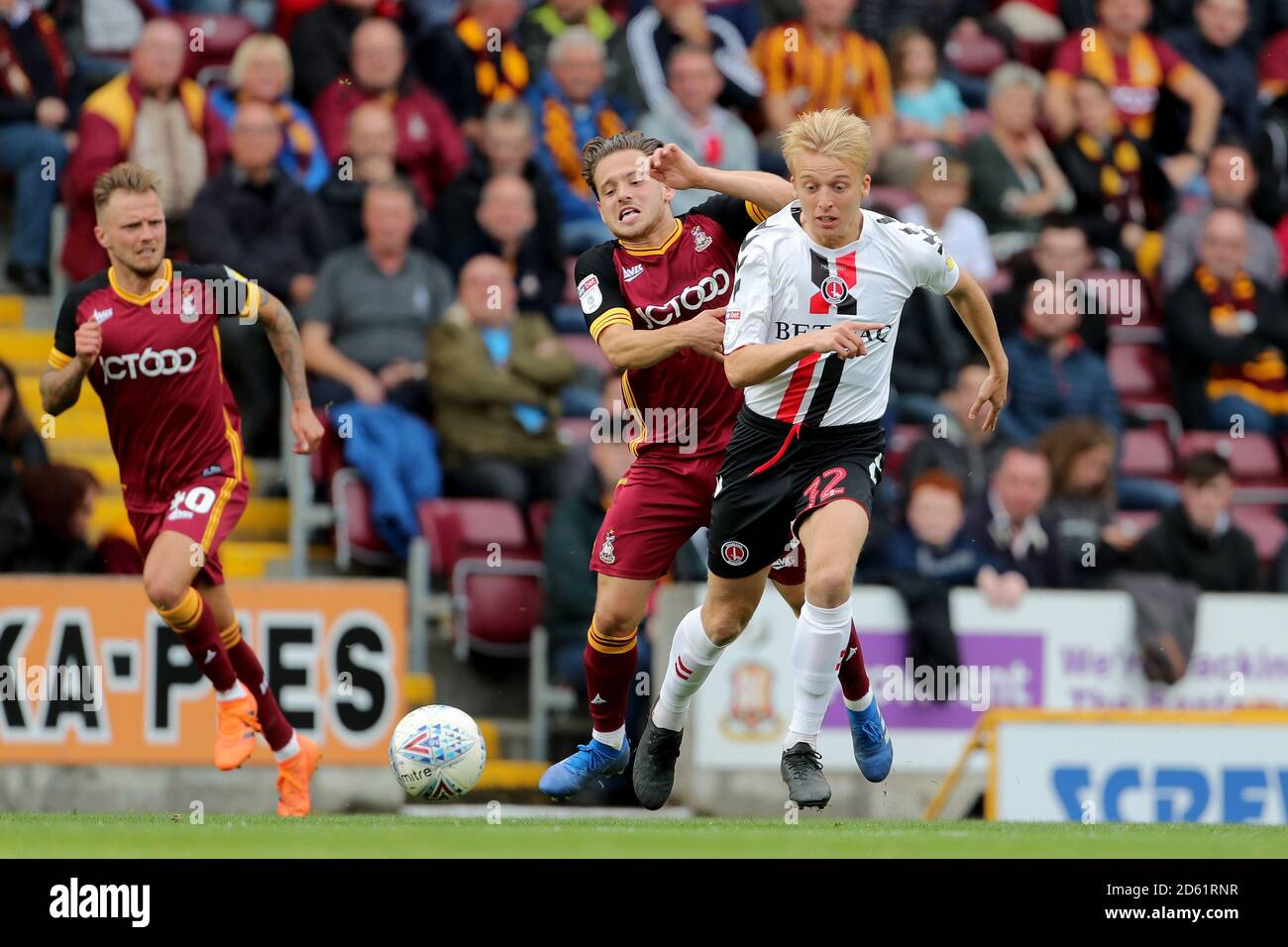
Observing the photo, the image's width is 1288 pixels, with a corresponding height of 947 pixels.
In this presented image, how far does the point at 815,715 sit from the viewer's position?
8.83 metres

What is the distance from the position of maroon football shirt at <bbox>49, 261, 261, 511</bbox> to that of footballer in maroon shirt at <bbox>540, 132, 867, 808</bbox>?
1.89 metres

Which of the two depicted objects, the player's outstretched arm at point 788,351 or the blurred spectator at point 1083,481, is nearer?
the player's outstretched arm at point 788,351

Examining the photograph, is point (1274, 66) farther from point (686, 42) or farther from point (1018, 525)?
point (1018, 525)

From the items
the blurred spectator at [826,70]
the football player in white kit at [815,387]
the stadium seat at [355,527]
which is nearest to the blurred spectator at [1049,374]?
the blurred spectator at [826,70]

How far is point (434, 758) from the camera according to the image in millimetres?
9516

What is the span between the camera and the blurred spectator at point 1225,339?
1619cm

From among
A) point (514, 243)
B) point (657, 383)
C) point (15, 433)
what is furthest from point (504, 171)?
point (657, 383)

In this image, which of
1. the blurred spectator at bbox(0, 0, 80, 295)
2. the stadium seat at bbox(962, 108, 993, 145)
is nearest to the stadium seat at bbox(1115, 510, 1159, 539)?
the stadium seat at bbox(962, 108, 993, 145)

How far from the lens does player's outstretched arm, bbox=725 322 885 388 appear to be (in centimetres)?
808

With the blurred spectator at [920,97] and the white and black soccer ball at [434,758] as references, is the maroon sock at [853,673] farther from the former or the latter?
the blurred spectator at [920,97]

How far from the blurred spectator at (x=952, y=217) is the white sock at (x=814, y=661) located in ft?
22.7

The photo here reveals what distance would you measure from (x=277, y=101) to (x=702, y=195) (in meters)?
2.75
